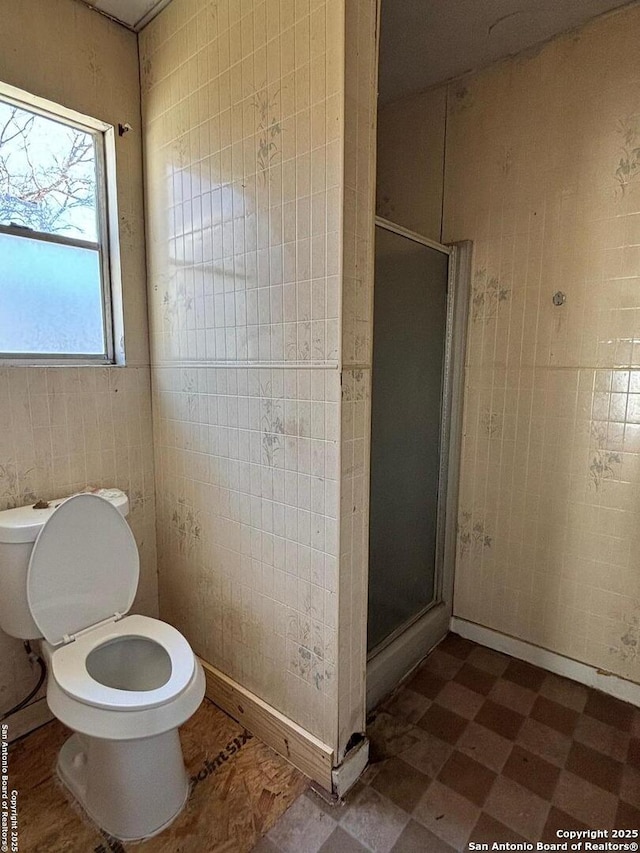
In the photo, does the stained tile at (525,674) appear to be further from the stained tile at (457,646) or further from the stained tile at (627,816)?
the stained tile at (627,816)

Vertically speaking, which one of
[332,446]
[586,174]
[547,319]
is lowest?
[332,446]

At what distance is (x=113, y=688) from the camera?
1.32 meters

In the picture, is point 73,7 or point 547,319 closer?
point 73,7

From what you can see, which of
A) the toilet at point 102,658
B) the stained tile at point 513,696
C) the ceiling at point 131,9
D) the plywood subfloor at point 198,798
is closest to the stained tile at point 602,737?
the stained tile at point 513,696

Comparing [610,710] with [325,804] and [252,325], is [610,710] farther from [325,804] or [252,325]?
[252,325]

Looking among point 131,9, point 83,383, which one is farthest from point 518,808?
point 131,9

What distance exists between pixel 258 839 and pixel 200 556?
821 mm

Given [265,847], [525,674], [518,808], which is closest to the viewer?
[265,847]

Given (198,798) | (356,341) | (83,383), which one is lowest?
(198,798)

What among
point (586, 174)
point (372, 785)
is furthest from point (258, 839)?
point (586, 174)

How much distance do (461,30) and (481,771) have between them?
8.33 ft

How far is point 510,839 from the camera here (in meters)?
1.21

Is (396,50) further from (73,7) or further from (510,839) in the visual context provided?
(510,839)

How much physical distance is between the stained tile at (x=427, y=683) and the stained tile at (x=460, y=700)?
0.02 m
